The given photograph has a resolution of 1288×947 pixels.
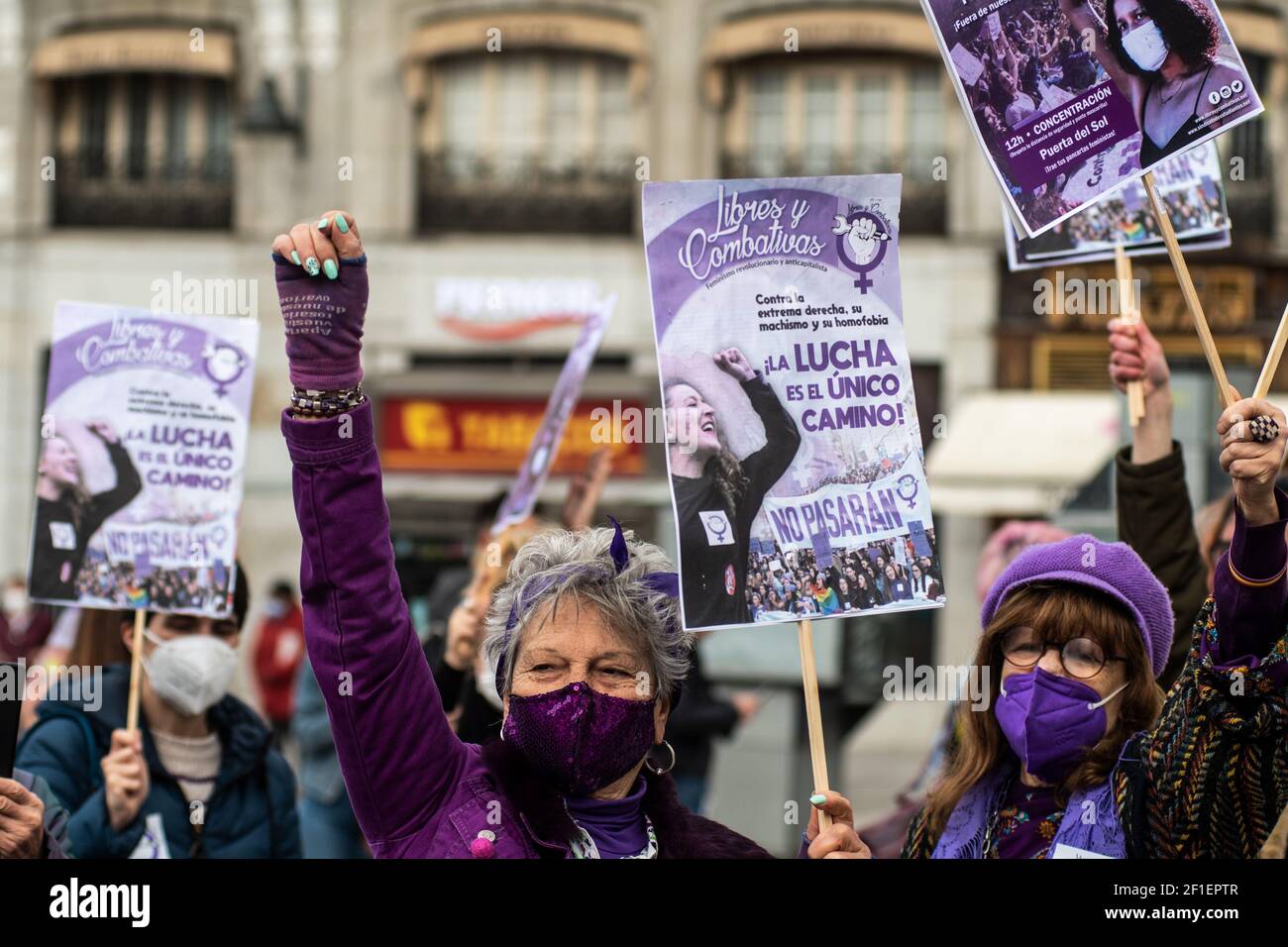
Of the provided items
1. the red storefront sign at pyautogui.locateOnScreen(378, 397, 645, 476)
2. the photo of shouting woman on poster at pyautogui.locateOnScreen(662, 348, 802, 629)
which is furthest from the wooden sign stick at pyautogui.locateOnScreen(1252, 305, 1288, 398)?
the red storefront sign at pyautogui.locateOnScreen(378, 397, 645, 476)

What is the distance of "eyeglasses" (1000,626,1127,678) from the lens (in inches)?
120

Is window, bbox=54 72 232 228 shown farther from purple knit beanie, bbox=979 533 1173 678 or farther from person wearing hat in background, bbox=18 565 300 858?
purple knit beanie, bbox=979 533 1173 678

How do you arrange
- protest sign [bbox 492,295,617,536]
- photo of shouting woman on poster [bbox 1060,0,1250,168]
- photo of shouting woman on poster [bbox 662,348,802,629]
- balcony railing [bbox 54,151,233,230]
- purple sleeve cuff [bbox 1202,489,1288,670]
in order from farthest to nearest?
balcony railing [bbox 54,151,233,230]
protest sign [bbox 492,295,617,536]
photo of shouting woman on poster [bbox 1060,0,1250,168]
photo of shouting woman on poster [bbox 662,348,802,629]
purple sleeve cuff [bbox 1202,489,1288,670]

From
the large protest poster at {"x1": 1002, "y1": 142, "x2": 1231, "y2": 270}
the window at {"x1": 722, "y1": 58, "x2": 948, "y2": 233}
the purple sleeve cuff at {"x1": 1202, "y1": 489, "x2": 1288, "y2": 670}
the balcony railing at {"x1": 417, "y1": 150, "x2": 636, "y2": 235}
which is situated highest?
the window at {"x1": 722, "y1": 58, "x2": 948, "y2": 233}

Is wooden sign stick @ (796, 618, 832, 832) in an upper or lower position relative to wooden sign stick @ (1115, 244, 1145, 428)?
lower

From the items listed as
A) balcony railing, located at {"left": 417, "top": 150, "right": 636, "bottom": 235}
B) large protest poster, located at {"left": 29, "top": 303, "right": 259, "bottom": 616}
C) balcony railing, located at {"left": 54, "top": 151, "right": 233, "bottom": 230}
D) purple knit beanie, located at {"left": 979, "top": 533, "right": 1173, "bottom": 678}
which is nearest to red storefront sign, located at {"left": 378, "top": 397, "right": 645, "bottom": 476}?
balcony railing, located at {"left": 417, "top": 150, "right": 636, "bottom": 235}

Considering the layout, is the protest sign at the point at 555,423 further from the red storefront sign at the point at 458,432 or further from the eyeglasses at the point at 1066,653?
the red storefront sign at the point at 458,432

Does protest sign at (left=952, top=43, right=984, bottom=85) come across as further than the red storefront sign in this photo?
No

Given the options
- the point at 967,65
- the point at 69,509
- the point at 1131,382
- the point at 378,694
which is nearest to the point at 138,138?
the point at 69,509

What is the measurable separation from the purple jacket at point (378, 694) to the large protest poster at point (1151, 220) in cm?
190

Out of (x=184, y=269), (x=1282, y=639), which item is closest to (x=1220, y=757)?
(x=1282, y=639)

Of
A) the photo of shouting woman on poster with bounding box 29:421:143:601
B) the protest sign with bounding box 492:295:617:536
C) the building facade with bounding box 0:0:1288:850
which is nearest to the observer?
the photo of shouting woman on poster with bounding box 29:421:143:601

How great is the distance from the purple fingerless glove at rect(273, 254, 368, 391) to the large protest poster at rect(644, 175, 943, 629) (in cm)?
53
